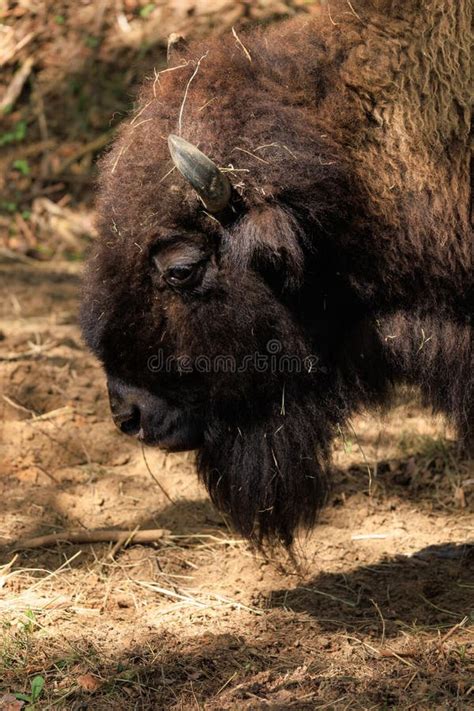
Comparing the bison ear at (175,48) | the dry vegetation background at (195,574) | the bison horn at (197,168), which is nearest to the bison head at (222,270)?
the bison horn at (197,168)

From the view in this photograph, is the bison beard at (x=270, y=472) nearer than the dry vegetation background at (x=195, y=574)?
No

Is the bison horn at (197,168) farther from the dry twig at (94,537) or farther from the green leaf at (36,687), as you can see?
the dry twig at (94,537)

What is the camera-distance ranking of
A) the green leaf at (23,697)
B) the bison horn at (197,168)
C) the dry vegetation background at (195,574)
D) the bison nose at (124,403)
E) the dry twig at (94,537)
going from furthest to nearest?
1. the dry twig at (94,537)
2. the bison nose at (124,403)
3. the dry vegetation background at (195,574)
4. the green leaf at (23,697)
5. the bison horn at (197,168)

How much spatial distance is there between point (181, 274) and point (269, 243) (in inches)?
14.1

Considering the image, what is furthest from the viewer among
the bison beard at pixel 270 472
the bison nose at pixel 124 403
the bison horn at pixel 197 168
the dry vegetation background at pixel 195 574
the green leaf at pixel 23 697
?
the bison beard at pixel 270 472

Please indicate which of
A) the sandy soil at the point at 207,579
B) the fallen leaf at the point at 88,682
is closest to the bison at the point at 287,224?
the sandy soil at the point at 207,579

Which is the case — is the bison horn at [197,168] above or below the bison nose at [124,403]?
above

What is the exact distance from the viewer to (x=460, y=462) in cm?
527

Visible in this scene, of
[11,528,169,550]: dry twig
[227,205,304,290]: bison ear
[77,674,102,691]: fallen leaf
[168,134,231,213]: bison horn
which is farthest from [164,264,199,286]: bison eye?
[11,528,169,550]: dry twig

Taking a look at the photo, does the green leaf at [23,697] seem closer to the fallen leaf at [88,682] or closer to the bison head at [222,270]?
the fallen leaf at [88,682]

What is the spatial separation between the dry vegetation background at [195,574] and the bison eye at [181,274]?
3.60 feet

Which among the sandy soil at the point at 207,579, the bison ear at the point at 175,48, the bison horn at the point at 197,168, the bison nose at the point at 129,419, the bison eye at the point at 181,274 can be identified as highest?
the bison ear at the point at 175,48

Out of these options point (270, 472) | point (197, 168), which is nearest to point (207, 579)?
point (270, 472)

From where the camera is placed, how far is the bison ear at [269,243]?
3273mm
